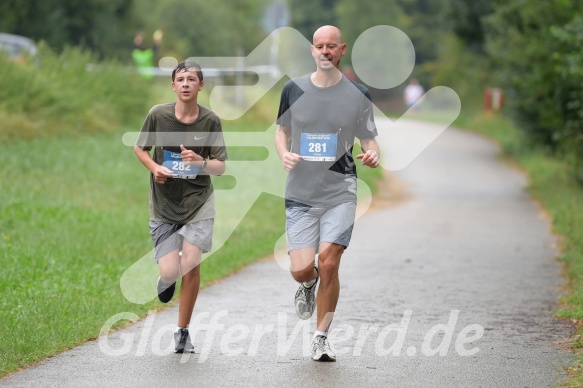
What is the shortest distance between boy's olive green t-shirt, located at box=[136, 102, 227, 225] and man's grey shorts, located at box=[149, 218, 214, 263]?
0.04m

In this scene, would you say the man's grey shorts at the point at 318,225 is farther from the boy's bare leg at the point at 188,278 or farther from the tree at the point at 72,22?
the tree at the point at 72,22

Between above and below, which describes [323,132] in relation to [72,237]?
above

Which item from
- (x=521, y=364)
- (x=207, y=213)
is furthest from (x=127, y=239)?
(x=521, y=364)

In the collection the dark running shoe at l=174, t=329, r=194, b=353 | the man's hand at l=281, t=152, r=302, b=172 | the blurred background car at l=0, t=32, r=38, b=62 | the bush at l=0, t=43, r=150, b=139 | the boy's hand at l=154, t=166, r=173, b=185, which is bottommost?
the dark running shoe at l=174, t=329, r=194, b=353

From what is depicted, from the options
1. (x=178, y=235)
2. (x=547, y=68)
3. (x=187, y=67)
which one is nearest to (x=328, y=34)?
(x=187, y=67)

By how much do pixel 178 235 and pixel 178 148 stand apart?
614mm

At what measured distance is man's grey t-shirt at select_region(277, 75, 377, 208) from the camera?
25.5 feet

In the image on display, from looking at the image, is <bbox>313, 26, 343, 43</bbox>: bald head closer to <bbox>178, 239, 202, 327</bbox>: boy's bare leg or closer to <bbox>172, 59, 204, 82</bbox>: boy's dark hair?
<bbox>172, 59, 204, 82</bbox>: boy's dark hair

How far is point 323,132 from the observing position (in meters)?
7.78

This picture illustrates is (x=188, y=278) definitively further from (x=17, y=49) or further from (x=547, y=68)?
(x=17, y=49)

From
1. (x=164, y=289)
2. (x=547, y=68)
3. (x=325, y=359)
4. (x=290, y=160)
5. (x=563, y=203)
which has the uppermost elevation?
(x=547, y=68)

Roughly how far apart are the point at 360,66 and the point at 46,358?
9.38 ft

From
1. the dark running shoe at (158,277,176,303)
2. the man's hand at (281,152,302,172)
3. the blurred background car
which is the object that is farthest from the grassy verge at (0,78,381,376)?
the blurred background car

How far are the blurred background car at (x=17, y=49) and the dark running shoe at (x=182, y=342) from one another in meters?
16.6
